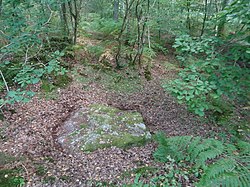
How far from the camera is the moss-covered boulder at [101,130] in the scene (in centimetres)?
382

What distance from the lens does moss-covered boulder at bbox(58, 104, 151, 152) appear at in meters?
3.82

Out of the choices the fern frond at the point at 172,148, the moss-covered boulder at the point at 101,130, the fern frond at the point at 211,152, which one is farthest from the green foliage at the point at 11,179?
the fern frond at the point at 211,152

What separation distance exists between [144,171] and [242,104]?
3601mm

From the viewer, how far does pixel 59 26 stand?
703 cm

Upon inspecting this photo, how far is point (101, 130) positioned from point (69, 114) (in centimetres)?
101

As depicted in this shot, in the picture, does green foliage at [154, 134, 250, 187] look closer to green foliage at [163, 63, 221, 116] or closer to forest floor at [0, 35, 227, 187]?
green foliage at [163, 63, 221, 116]

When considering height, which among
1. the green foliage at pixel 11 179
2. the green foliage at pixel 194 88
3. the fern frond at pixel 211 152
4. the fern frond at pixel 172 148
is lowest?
the green foliage at pixel 11 179

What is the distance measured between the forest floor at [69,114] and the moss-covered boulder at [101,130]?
0.16m

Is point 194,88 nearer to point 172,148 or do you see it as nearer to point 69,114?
point 172,148

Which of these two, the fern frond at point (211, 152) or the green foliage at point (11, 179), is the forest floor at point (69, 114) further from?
the fern frond at point (211, 152)

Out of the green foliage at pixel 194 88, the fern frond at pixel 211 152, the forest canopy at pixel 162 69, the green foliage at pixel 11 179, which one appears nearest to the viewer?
the fern frond at pixel 211 152

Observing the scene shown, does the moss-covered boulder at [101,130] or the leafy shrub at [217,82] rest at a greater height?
the leafy shrub at [217,82]

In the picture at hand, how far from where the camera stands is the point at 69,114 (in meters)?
4.58

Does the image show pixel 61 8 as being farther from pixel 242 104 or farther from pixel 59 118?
pixel 242 104
